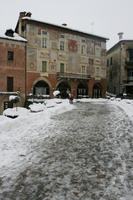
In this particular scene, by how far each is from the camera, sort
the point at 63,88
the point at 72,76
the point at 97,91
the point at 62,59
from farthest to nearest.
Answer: the point at 97,91 → the point at 63,88 → the point at 72,76 → the point at 62,59

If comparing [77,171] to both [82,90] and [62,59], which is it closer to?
[62,59]

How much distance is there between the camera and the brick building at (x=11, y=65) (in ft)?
68.9

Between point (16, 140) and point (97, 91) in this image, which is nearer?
point (16, 140)

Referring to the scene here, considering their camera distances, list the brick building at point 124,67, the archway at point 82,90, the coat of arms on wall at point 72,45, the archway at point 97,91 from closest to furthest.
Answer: the coat of arms on wall at point 72,45 → the archway at point 82,90 → the archway at point 97,91 → the brick building at point 124,67

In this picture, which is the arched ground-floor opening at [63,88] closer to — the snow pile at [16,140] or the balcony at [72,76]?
the balcony at [72,76]

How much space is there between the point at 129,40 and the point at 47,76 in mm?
18101

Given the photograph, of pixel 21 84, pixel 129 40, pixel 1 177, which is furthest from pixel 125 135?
pixel 129 40

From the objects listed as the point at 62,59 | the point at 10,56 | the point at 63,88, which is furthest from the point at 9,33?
the point at 63,88

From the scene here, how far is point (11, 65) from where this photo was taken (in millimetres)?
21656

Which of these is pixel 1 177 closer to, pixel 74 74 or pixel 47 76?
pixel 47 76

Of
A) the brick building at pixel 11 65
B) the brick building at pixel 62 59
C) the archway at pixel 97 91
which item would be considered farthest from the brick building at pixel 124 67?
the brick building at pixel 11 65

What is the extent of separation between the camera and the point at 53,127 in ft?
22.9

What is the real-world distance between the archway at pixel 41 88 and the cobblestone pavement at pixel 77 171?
1825cm

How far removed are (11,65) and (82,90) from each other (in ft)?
40.9
